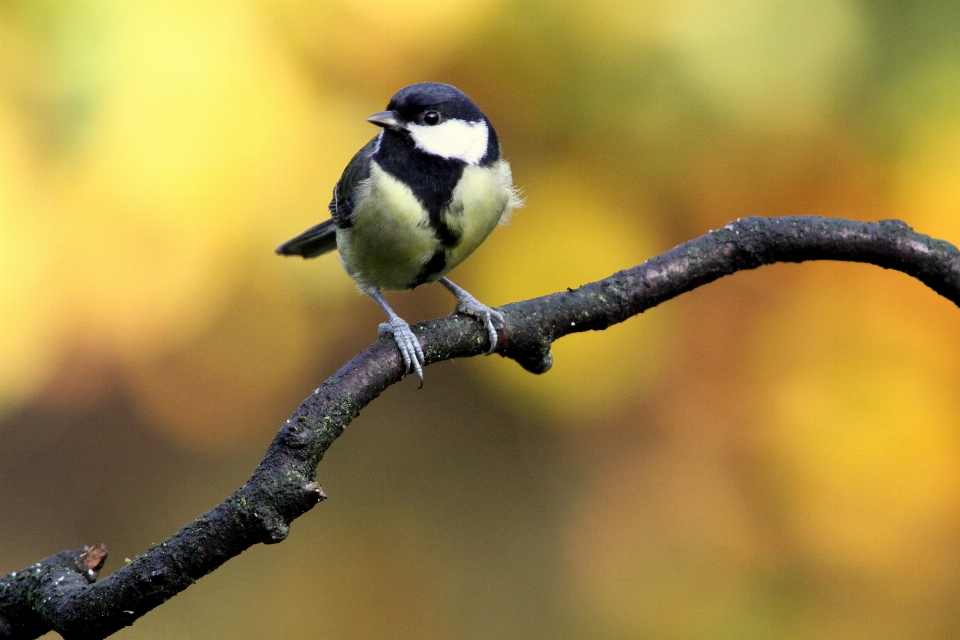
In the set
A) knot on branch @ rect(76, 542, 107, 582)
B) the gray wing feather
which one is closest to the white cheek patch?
the gray wing feather

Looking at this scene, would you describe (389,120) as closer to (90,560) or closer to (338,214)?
(338,214)

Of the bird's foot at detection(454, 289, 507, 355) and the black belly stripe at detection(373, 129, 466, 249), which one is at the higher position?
the black belly stripe at detection(373, 129, 466, 249)

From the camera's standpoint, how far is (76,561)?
1206mm

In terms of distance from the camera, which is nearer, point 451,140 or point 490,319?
point 490,319

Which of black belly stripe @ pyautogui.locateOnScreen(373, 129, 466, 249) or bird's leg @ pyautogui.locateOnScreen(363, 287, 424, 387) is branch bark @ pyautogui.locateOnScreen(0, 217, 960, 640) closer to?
bird's leg @ pyautogui.locateOnScreen(363, 287, 424, 387)

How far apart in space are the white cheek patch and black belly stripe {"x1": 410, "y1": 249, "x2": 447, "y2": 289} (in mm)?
161

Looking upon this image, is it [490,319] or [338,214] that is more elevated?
[338,214]

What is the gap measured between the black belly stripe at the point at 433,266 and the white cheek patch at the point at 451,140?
16 centimetres

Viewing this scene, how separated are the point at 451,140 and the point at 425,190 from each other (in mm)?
114

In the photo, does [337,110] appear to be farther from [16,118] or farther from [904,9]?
[904,9]

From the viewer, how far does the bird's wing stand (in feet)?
5.72

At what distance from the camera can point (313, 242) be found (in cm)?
206

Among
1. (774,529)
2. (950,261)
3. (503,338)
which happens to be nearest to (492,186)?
(503,338)

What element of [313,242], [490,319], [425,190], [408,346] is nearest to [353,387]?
[408,346]
